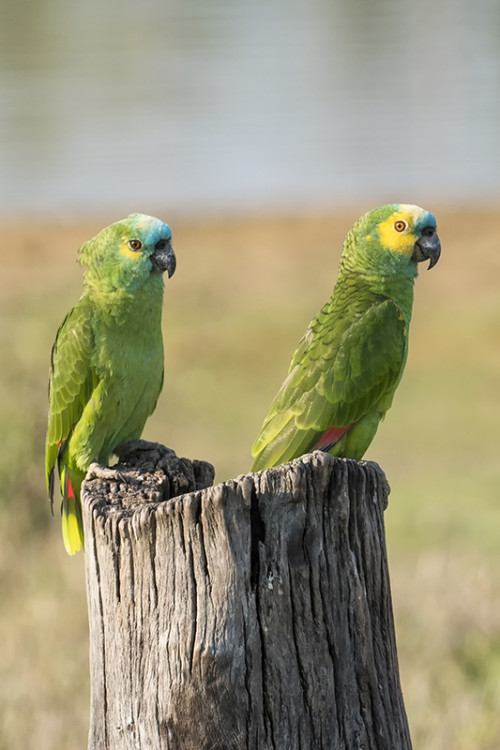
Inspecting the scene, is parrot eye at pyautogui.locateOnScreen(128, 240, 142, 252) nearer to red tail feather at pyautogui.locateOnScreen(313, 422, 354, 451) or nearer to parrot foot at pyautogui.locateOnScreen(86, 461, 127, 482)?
parrot foot at pyautogui.locateOnScreen(86, 461, 127, 482)

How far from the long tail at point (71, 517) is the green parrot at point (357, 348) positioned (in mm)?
1018

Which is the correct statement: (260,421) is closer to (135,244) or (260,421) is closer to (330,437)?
(330,437)

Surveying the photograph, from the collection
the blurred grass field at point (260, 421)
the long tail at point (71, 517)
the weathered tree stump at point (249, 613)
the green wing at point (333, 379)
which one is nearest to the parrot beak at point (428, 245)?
the green wing at point (333, 379)

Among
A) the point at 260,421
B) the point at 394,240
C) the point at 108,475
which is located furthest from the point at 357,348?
the point at 260,421

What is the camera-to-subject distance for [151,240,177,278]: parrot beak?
14.5ft

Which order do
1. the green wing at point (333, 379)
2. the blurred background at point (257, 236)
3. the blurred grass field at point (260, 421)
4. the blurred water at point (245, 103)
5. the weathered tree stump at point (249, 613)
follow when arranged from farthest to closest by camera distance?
1. the blurred water at point (245, 103)
2. the blurred background at point (257, 236)
3. the blurred grass field at point (260, 421)
4. the green wing at point (333, 379)
5. the weathered tree stump at point (249, 613)

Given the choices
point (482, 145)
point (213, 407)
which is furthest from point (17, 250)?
point (482, 145)

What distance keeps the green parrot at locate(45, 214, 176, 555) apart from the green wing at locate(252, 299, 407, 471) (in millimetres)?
699

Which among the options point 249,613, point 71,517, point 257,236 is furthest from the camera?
point 257,236

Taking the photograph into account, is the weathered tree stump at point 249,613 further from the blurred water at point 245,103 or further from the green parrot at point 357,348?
the blurred water at point 245,103

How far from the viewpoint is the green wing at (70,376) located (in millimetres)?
4727

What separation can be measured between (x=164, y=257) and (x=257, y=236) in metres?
12.9

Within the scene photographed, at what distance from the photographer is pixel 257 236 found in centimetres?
1716

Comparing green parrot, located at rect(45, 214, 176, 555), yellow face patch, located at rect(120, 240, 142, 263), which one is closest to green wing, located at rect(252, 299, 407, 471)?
green parrot, located at rect(45, 214, 176, 555)
